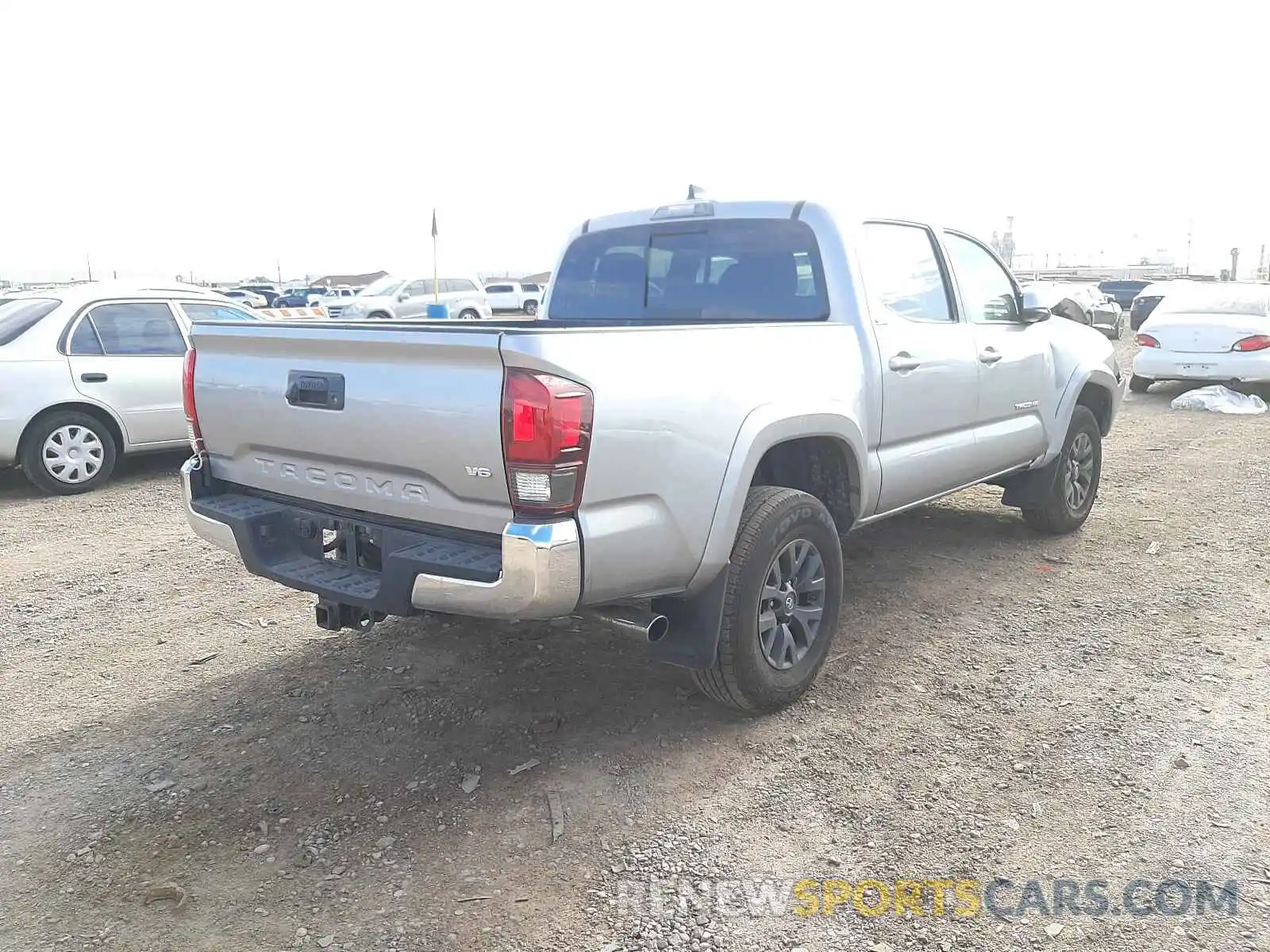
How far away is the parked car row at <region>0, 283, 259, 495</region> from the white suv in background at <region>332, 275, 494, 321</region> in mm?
17903

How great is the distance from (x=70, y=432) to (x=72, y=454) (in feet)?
0.56

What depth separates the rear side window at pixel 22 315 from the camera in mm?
7934

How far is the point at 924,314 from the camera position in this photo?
16.1 ft

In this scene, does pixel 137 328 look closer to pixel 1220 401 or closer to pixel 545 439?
pixel 545 439

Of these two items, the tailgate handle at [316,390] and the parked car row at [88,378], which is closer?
the tailgate handle at [316,390]

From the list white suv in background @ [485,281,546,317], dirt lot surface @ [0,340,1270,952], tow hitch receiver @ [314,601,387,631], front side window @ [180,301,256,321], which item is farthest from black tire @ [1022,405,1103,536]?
white suv in background @ [485,281,546,317]

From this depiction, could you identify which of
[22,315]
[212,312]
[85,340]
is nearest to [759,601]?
[85,340]

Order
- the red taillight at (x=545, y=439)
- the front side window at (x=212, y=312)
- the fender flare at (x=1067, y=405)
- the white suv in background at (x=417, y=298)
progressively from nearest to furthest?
the red taillight at (x=545, y=439), the fender flare at (x=1067, y=405), the front side window at (x=212, y=312), the white suv in background at (x=417, y=298)

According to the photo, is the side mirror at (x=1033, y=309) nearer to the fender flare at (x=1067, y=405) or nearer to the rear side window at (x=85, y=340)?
the fender flare at (x=1067, y=405)

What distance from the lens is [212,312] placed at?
29.3 feet

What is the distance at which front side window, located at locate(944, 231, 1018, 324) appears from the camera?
5258mm

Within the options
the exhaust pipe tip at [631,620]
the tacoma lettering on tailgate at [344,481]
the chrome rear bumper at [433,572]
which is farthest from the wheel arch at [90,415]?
the exhaust pipe tip at [631,620]

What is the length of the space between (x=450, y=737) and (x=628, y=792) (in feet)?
2.59

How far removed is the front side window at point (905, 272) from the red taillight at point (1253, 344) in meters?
9.08
